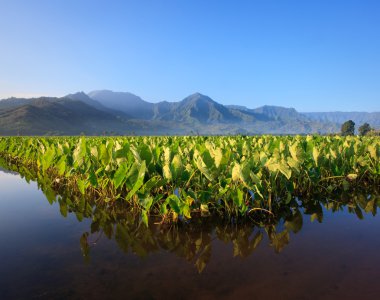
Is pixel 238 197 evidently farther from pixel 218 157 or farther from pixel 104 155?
pixel 104 155

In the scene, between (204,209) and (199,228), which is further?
(204,209)

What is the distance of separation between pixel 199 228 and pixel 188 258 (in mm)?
686

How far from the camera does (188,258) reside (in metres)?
2.67

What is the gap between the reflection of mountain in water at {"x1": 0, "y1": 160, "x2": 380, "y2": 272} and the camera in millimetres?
2877

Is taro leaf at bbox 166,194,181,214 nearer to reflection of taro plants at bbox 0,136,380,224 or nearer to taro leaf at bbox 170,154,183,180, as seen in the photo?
reflection of taro plants at bbox 0,136,380,224

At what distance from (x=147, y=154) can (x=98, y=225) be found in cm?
101

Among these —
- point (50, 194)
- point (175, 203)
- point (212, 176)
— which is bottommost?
point (50, 194)

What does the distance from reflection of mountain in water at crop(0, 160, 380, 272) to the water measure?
1 cm

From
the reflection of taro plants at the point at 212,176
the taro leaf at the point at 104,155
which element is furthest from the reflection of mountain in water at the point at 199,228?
the taro leaf at the point at 104,155

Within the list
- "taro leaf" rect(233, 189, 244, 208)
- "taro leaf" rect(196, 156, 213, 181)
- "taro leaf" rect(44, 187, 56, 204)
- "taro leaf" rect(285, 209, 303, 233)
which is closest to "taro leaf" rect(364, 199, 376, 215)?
"taro leaf" rect(285, 209, 303, 233)

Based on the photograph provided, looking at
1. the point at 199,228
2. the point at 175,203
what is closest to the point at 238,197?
the point at 199,228

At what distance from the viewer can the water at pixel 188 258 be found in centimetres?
214

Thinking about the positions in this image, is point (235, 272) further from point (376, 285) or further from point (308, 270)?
point (376, 285)

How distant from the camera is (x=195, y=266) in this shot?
2512 mm
